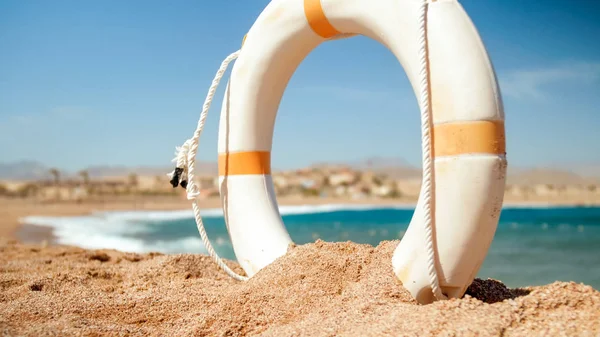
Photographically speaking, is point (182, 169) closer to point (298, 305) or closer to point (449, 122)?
point (298, 305)

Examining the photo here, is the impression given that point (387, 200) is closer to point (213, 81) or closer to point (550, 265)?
point (550, 265)

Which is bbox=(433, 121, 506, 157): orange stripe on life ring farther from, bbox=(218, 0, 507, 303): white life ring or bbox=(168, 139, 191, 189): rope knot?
bbox=(168, 139, 191, 189): rope knot

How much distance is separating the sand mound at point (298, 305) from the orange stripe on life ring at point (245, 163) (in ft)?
2.52

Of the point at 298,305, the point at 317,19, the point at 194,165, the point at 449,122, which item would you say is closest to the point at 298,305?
the point at 298,305

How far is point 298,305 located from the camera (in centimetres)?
283

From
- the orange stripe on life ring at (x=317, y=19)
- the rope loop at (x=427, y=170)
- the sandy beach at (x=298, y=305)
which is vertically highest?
the orange stripe on life ring at (x=317, y=19)

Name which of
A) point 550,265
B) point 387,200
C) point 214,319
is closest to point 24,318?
point 214,319

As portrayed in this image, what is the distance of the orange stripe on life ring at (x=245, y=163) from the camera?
3.93m

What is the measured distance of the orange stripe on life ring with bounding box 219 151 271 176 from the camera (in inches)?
155

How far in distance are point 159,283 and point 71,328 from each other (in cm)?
130

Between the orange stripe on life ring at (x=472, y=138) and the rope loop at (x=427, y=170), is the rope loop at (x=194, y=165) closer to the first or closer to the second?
the rope loop at (x=427, y=170)

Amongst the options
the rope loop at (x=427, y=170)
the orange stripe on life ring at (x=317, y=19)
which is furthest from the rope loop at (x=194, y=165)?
the rope loop at (x=427, y=170)

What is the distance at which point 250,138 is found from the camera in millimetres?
3953

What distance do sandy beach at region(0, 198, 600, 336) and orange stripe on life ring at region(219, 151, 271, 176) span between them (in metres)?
0.77
